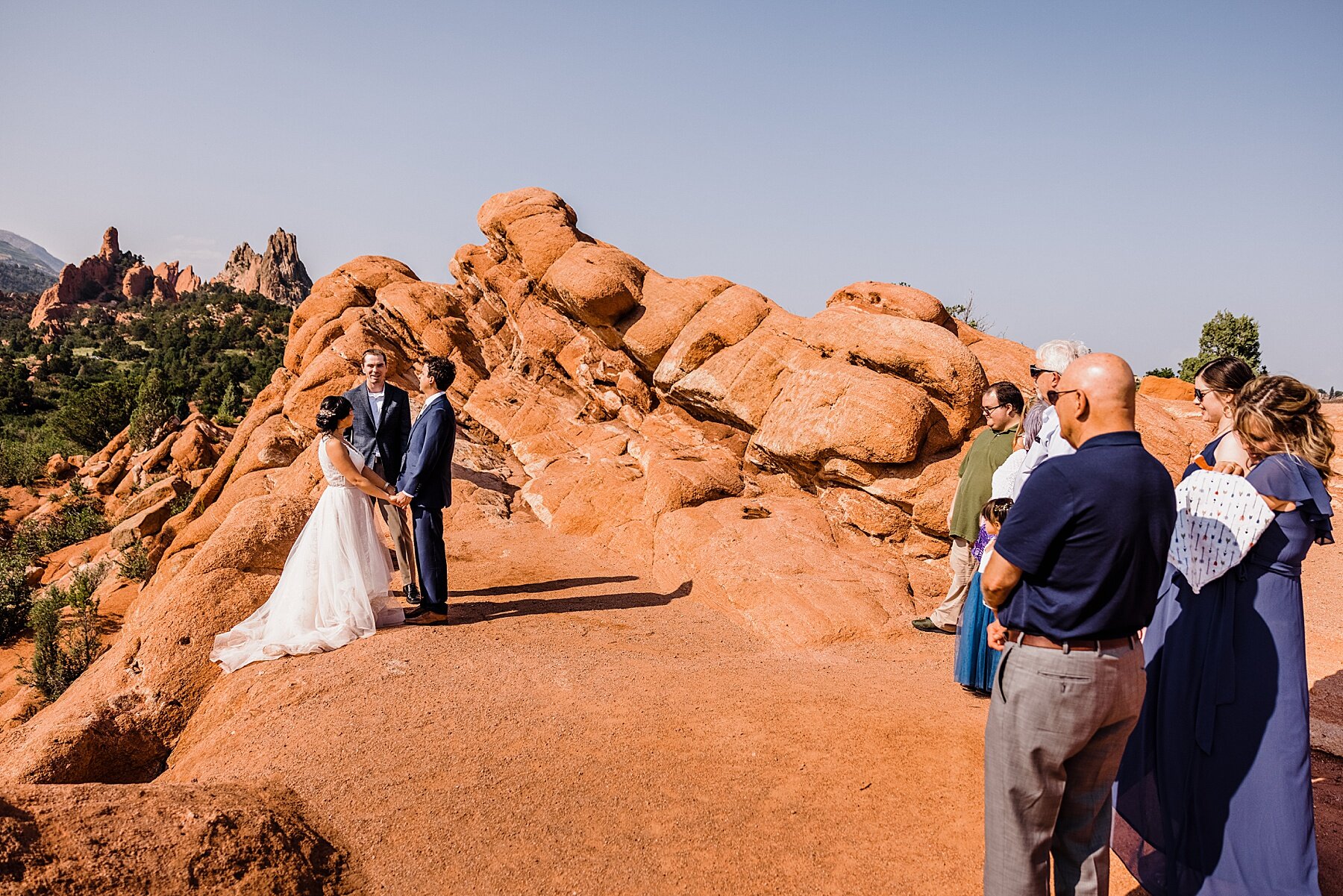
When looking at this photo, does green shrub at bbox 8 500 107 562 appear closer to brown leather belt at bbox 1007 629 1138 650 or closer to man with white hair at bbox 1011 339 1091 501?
man with white hair at bbox 1011 339 1091 501

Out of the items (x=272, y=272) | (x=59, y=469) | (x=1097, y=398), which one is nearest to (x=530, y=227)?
(x=1097, y=398)

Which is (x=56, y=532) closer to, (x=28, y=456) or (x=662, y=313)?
(x=28, y=456)

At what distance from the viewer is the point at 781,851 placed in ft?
9.91

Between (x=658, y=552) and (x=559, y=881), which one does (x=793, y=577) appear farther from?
(x=559, y=881)

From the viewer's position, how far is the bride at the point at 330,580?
5.12 meters

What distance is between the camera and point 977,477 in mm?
5621

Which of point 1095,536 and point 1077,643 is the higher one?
point 1095,536

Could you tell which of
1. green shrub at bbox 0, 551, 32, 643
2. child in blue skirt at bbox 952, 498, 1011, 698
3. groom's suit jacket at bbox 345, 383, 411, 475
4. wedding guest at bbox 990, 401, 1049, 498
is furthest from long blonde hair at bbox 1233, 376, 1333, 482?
green shrub at bbox 0, 551, 32, 643

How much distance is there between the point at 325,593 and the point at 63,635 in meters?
7.34

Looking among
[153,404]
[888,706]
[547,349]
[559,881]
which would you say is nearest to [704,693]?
[888,706]

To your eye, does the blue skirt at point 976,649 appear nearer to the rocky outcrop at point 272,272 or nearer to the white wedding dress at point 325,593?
the white wedding dress at point 325,593

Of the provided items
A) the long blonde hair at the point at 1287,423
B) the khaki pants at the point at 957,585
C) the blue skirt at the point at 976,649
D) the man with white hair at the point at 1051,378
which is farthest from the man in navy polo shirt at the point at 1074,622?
the khaki pants at the point at 957,585

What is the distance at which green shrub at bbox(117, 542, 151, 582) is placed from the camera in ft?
36.9

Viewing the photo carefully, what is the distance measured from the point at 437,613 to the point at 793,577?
3.35 m
